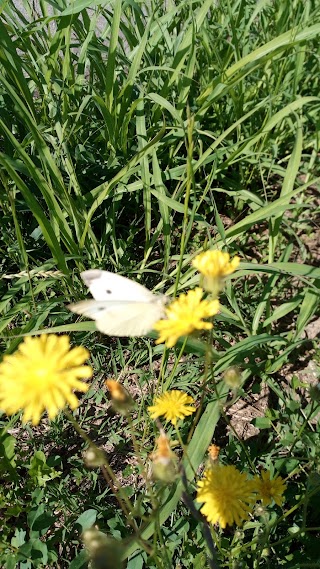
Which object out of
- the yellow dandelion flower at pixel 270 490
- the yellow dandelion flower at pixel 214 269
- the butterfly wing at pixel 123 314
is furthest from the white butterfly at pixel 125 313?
the yellow dandelion flower at pixel 270 490

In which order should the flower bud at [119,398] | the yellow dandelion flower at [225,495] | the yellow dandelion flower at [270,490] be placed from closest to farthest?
1. the flower bud at [119,398]
2. the yellow dandelion flower at [225,495]
3. the yellow dandelion flower at [270,490]

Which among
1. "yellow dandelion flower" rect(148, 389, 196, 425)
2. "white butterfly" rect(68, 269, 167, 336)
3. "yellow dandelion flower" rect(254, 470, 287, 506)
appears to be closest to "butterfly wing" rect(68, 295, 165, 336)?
"white butterfly" rect(68, 269, 167, 336)

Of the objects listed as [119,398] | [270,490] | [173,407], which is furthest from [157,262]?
[119,398]

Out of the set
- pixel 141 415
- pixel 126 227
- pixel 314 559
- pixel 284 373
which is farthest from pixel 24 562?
pixel 126 227

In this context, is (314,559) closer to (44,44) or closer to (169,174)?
(169,174)

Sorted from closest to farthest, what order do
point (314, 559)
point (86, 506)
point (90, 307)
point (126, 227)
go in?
1. point (90, 307)
2. point (314, 559)
3. point (86, 506)
4. point (126, 227)

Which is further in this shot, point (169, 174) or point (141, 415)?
point (169, 174)

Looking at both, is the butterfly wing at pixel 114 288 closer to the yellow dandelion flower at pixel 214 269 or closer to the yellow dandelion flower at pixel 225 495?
the yellow dandelion flower at pixel 214 269
